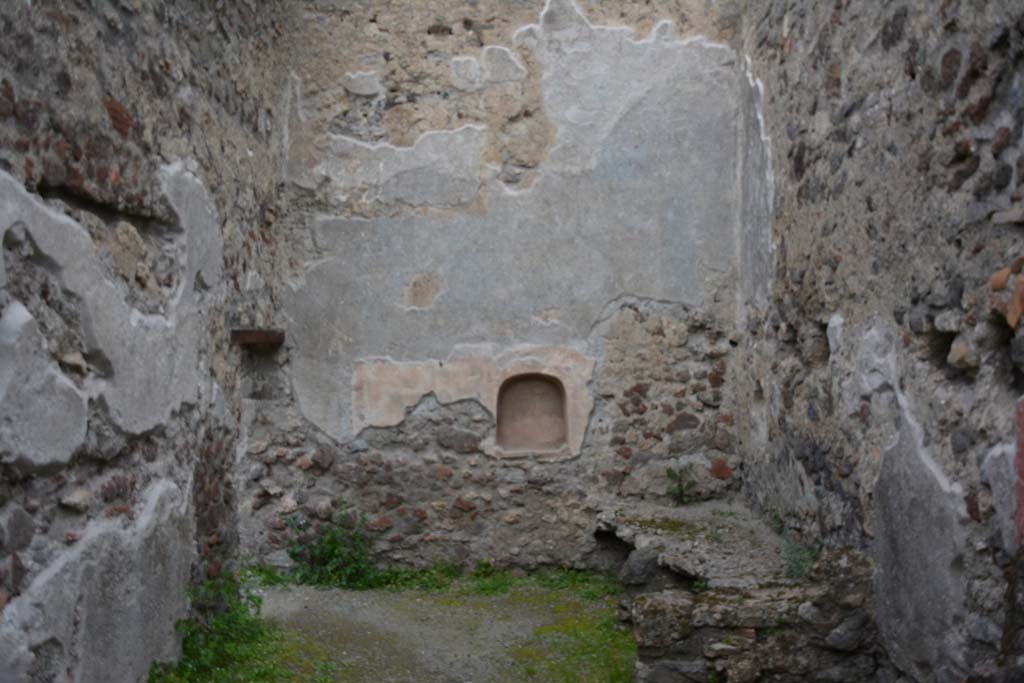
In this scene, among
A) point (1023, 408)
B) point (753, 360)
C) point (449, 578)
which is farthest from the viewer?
point (449, 578)

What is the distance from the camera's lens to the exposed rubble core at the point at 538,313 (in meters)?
2.32

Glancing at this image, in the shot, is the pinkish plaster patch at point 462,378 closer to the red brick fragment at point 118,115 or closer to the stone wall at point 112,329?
the stone wall at point 112,329

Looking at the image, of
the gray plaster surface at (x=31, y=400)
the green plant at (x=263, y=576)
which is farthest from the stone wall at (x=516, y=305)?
the gray plaster surface at (x=31, y=400)

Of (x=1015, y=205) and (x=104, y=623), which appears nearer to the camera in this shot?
(x=1015, y=205)


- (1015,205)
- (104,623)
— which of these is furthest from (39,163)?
(1015,205)

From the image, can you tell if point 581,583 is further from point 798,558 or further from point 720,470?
point 798,558

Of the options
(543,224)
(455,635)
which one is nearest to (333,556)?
(455,635)

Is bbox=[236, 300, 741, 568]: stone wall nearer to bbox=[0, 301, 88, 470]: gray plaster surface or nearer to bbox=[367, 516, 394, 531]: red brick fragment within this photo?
bbox=[367, 516, 394, 531]: red brick fragment

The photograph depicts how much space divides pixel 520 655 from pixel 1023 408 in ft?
8.34

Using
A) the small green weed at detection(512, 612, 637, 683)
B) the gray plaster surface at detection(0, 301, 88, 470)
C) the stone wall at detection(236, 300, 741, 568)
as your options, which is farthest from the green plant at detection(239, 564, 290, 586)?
the gray plaster surface at detection(0, 301, 88, 470)

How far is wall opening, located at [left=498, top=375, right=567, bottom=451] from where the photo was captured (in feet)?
17.2

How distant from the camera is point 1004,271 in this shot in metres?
2.13

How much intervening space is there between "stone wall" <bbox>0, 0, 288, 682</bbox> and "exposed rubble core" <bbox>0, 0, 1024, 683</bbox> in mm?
16

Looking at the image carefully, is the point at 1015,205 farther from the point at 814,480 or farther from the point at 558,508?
→ the point at 558,508
